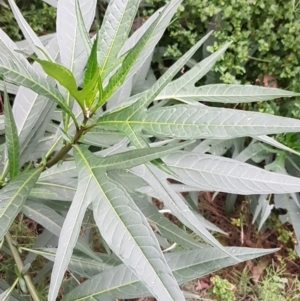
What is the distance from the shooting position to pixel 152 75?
1.53 meters

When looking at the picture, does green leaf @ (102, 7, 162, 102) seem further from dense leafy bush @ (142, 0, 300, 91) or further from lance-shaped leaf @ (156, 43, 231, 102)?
Result: dense leafy bush @ (142, 0, 300, 91)

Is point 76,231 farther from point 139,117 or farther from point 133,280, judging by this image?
point 133,280

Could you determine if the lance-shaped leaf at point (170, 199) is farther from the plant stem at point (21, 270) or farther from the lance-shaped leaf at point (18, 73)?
the plant stem at point (21, 270)

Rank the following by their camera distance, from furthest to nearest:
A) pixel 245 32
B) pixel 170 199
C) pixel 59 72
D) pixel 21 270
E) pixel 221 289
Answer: pixel 221 289, pixel 245 32, pixel 21 270, pixel 170 199, pixel 59 72

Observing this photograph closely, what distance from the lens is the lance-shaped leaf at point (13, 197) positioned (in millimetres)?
625

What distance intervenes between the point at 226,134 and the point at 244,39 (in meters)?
0.97

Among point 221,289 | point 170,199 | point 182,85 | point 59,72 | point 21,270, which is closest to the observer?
point 59,72

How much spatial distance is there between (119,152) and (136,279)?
27 cm

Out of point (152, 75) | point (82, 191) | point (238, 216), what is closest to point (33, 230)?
point (152, 75)

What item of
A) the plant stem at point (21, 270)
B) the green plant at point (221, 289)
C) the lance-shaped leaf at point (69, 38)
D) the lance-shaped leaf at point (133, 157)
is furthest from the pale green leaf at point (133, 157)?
the green plant at point (221, 289)

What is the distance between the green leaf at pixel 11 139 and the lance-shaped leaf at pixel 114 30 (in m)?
0.14

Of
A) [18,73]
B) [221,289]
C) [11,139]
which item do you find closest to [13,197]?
[11,139]

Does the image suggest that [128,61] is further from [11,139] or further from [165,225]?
[165,225]

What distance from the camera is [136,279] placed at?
0.81m
